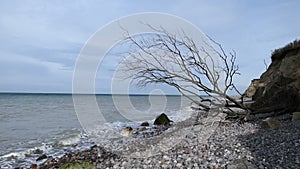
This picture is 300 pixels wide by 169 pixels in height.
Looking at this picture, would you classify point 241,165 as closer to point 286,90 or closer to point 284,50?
point 286,90

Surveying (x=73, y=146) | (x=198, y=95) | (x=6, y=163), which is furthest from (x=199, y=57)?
(x=6, y=163)

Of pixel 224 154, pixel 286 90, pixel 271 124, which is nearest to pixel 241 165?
pixel 224 154

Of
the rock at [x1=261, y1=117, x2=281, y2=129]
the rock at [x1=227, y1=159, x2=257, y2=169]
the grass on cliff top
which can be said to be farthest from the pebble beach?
the grass on cliff top

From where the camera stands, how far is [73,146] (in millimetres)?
9688

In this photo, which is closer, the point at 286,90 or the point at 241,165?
the point at 241,165

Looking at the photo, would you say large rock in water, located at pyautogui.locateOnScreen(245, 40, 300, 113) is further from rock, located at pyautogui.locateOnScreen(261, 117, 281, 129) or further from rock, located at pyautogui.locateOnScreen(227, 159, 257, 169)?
rock, located at pyautogui.locateOnScreen(227, 159, 257, 169)

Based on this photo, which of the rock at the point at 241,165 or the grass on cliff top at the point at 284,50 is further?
the grass on cliff top at the point at 284,50

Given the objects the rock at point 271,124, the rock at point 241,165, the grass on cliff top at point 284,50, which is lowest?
the rock at point 241,165

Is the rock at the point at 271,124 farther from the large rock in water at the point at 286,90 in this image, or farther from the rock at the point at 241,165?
the rock at the point at 241,165

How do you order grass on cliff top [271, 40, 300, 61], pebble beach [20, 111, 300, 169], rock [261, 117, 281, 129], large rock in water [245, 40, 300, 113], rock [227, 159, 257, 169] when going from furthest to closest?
1. grass on cliff top [271, 40, 300, 61]
2. large rock in water [245, 40, 300, 113]
3. rock [261, 117, 281, 129]
4. pebble beach [20, 111, 300, 169]
5. rock [227, 159, 257, 169]

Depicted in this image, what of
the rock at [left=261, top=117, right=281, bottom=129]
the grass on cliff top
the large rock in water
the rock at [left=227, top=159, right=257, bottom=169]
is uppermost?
the grass on cliff top

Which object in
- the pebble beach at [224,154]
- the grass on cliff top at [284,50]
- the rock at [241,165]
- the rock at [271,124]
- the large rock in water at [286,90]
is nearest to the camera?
the rock at [241,165]

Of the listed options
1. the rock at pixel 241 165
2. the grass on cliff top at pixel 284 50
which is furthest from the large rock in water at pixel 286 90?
the rock at pixel 241 165

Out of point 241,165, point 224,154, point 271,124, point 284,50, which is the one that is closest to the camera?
point 241,165
